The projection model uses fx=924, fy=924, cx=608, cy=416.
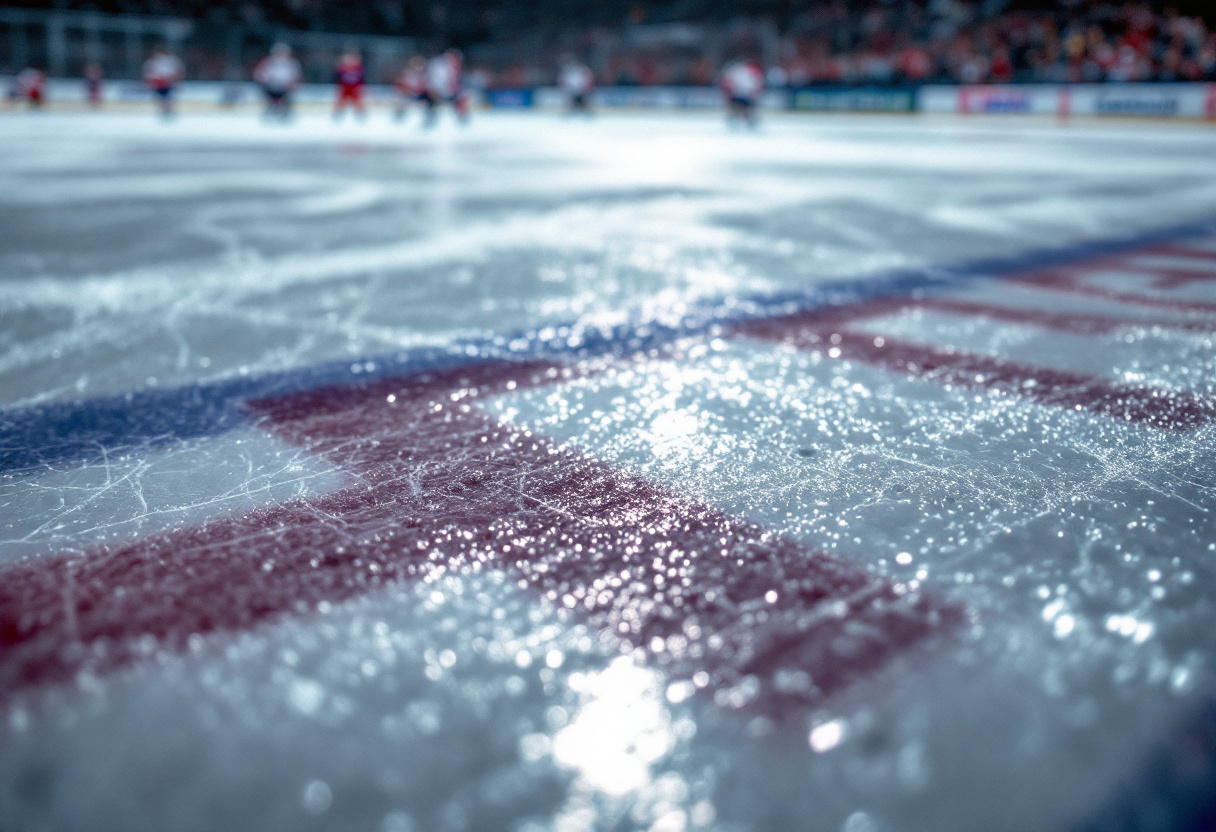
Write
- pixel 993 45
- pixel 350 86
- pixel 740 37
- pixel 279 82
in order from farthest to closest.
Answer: pixel 740 37 < pixel 993 45 < pixel 350 86 < pixel 279 82

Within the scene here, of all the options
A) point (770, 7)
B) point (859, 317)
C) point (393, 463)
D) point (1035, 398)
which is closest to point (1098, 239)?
point (859, 317)

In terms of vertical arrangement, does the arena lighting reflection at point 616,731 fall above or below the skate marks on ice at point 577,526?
below

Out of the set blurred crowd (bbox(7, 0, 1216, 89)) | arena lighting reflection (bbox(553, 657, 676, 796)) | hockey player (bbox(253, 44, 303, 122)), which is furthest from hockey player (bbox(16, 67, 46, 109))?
arena lighting reflection (bbox(553, 657, 676, 796))

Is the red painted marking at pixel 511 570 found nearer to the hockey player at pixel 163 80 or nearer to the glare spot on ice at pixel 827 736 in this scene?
the glare spot on ice at pixel 827 736

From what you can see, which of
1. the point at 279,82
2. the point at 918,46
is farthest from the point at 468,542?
the point at 918,46

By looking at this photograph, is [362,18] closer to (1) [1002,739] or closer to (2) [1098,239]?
(2) [1098,239]

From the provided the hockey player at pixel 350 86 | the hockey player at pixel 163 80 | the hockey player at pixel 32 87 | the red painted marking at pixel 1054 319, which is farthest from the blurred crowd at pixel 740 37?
the red painted marking at pixel 1054 319

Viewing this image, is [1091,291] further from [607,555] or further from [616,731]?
[616,731]
